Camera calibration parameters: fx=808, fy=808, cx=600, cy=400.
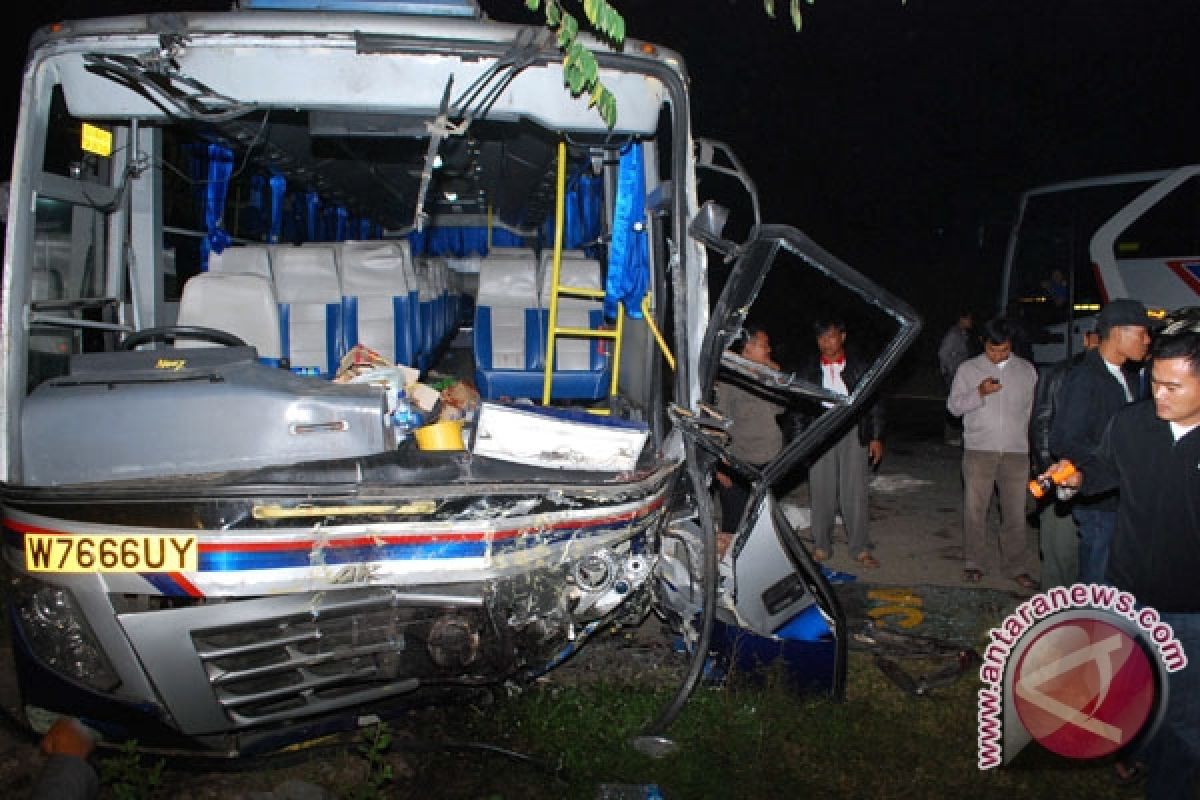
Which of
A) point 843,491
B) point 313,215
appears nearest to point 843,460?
point 843,491

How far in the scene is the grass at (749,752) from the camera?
11.4 feet

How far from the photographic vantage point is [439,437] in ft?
11.3

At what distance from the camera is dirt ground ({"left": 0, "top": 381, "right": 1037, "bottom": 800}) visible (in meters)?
3.58

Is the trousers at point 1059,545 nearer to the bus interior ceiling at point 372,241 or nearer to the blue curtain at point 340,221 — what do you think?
the bus interior ceiling at point 372,241

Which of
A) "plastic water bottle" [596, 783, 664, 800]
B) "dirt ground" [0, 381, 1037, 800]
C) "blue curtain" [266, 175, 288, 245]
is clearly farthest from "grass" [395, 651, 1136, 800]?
"blue curtain" [266, 175, 288, 245]

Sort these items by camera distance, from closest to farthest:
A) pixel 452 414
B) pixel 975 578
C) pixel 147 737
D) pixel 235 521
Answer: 1. pixel 235 521
2. pixel 147 737
3. pixel 452 414
4. pixel 975 578

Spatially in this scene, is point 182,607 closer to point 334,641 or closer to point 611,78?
point 334,641

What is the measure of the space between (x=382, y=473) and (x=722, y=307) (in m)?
1.46

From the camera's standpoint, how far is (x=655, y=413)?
4.22 meters

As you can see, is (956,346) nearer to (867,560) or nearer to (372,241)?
(867,560)

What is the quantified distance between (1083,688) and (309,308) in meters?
4.50

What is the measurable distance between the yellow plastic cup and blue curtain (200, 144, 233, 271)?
2.68 m

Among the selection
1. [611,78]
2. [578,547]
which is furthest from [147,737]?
[611,78]

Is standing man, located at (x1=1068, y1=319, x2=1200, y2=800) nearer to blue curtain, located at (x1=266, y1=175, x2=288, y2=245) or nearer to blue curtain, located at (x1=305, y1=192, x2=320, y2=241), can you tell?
blue curtain, located at (x1=266, y1=175, x2=288, y2=245)
